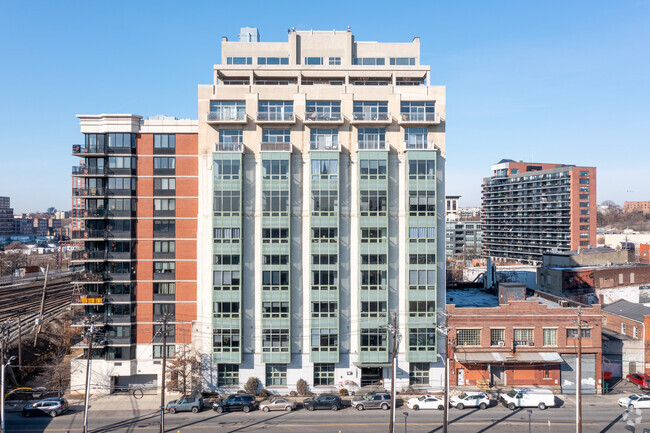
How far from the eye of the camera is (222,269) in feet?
153

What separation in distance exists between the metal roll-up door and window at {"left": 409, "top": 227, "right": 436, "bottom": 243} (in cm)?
1978

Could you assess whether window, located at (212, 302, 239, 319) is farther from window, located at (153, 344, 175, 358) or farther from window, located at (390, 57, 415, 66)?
window, located at (390, 57, 415, 66)

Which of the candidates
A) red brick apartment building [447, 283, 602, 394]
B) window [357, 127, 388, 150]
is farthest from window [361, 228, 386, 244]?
red brick apartment building [447, 283, 602, 394]

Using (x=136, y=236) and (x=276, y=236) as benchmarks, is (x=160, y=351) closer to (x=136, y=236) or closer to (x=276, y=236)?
(x=136, y=236)

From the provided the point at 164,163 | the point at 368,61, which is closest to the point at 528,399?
the point at 368,61

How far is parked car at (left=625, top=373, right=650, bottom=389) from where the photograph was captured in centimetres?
4744

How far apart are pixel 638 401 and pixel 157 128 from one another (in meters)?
58.2

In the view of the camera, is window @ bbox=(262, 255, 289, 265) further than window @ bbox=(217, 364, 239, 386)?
No

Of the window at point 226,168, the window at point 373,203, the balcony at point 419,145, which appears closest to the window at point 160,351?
the window at point 226,168

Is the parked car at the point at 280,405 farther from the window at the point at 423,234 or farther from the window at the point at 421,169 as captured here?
the window at the point at 421,169

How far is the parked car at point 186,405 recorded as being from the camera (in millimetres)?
Answer: 42594

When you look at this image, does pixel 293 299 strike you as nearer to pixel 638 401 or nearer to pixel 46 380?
pixel 46 380

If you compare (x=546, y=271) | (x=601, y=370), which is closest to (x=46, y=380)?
(x=601, y=370)

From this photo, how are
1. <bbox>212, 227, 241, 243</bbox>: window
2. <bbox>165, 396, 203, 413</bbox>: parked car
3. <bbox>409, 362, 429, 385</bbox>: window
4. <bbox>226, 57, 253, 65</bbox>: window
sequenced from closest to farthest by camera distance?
<bbox>165, 396, 203, 413</bbox>: parked car, <bbox>212, 227, 241, 243</bbox>: window, <bbox>409, 362, 429, 385</bbox>: window, <bbox>226, 57, 253, 65</bbox>: window
